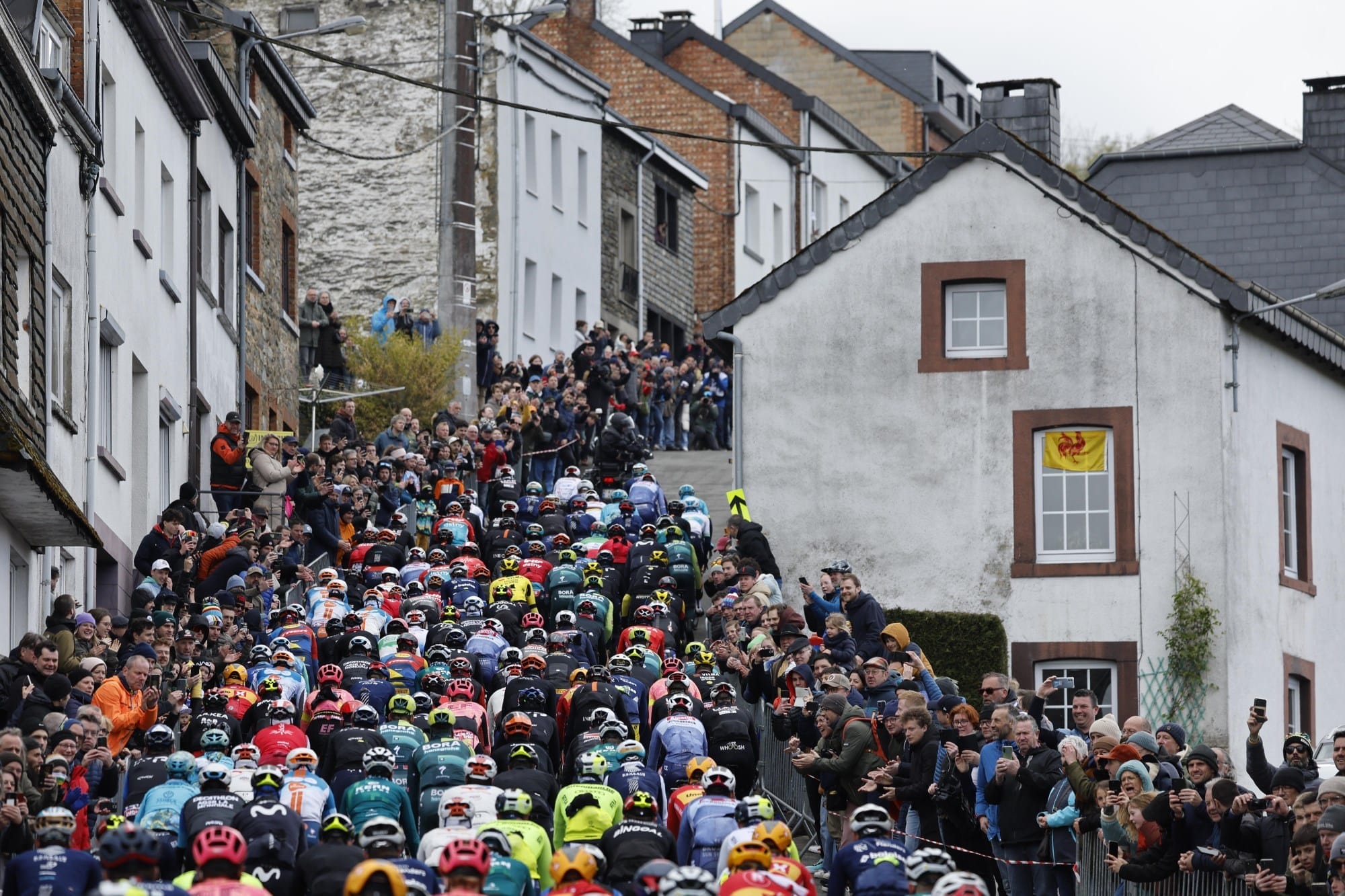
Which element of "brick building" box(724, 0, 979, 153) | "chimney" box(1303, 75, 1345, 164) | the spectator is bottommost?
the spectator

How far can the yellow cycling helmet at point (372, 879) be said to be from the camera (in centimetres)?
1371

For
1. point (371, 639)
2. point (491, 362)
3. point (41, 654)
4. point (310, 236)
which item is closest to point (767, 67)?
point (310, 236)

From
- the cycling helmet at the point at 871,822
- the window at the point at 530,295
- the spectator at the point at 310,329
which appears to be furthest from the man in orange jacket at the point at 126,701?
the window at the point at 530,295

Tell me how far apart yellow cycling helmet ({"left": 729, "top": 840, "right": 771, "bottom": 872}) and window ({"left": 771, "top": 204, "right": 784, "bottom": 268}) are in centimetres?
5319

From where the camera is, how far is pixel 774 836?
54.0 feet

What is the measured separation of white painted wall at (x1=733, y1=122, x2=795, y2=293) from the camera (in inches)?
2633

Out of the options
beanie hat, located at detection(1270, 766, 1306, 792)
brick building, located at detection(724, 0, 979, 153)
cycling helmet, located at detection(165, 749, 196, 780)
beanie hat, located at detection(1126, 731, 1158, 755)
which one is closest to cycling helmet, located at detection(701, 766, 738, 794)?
beanie hat, located at detection(1126, 731, 1158, 755)

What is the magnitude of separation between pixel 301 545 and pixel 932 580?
8.64 meters

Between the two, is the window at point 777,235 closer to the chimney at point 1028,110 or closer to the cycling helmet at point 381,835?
the chimney at point 1028,110

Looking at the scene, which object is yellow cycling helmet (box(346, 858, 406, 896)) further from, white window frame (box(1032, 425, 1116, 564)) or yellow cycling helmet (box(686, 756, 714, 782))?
white window frame (box(1032, 425, 1116, 564))

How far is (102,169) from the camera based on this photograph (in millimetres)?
31250

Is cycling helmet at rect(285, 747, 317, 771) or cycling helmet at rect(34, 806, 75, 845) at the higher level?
cycling helmet at rect(285, 747, 317, 771)

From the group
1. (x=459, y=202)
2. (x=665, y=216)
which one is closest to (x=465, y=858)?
(x=459, y=202)

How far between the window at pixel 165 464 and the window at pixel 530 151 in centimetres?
2190
